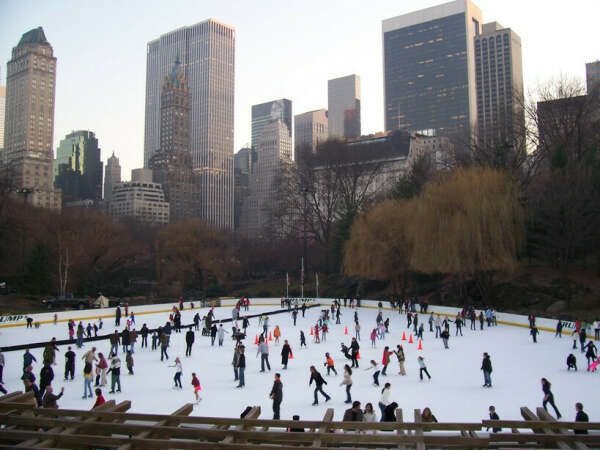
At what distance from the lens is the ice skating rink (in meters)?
13.8

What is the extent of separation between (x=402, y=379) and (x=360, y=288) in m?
39.3

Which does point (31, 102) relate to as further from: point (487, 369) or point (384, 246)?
point (487, 369)

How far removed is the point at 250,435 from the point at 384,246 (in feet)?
129

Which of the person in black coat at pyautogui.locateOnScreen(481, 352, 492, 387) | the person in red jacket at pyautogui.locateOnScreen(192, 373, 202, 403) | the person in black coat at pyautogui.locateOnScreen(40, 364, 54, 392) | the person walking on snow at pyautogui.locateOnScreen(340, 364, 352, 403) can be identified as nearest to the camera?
the person in red jacket at pyautogui.locateOnScreen(192, 373, 202, 403)

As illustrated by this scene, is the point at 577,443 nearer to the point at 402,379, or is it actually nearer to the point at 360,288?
the point at 402,379

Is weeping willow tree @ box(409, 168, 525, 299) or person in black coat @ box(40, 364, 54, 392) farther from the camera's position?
weeping willow tree @ box(409, 168, 525, 299)

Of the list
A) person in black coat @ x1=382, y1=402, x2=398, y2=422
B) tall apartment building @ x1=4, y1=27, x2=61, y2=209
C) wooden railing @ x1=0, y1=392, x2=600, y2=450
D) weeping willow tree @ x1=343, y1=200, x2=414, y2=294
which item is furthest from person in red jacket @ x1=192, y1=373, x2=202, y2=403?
tall apartment building @ x1=4, y1=27, x2=61, y2=209

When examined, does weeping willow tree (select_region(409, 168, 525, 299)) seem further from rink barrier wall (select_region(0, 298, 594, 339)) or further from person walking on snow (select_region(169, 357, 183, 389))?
person walking on snow (select_region(169, 357, 183, 389))

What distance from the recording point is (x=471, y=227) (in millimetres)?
38125

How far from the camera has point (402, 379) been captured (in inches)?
675

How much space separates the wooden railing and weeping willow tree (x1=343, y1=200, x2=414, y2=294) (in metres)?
38.0

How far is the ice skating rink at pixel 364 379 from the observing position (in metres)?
13.8

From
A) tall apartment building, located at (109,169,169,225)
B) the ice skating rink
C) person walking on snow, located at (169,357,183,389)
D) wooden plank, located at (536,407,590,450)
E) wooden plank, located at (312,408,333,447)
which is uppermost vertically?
tall apartment building, located at (109,169,169,225)

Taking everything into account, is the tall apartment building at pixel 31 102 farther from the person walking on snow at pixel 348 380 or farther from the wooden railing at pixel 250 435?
the wooden railing at pixel 250 435
